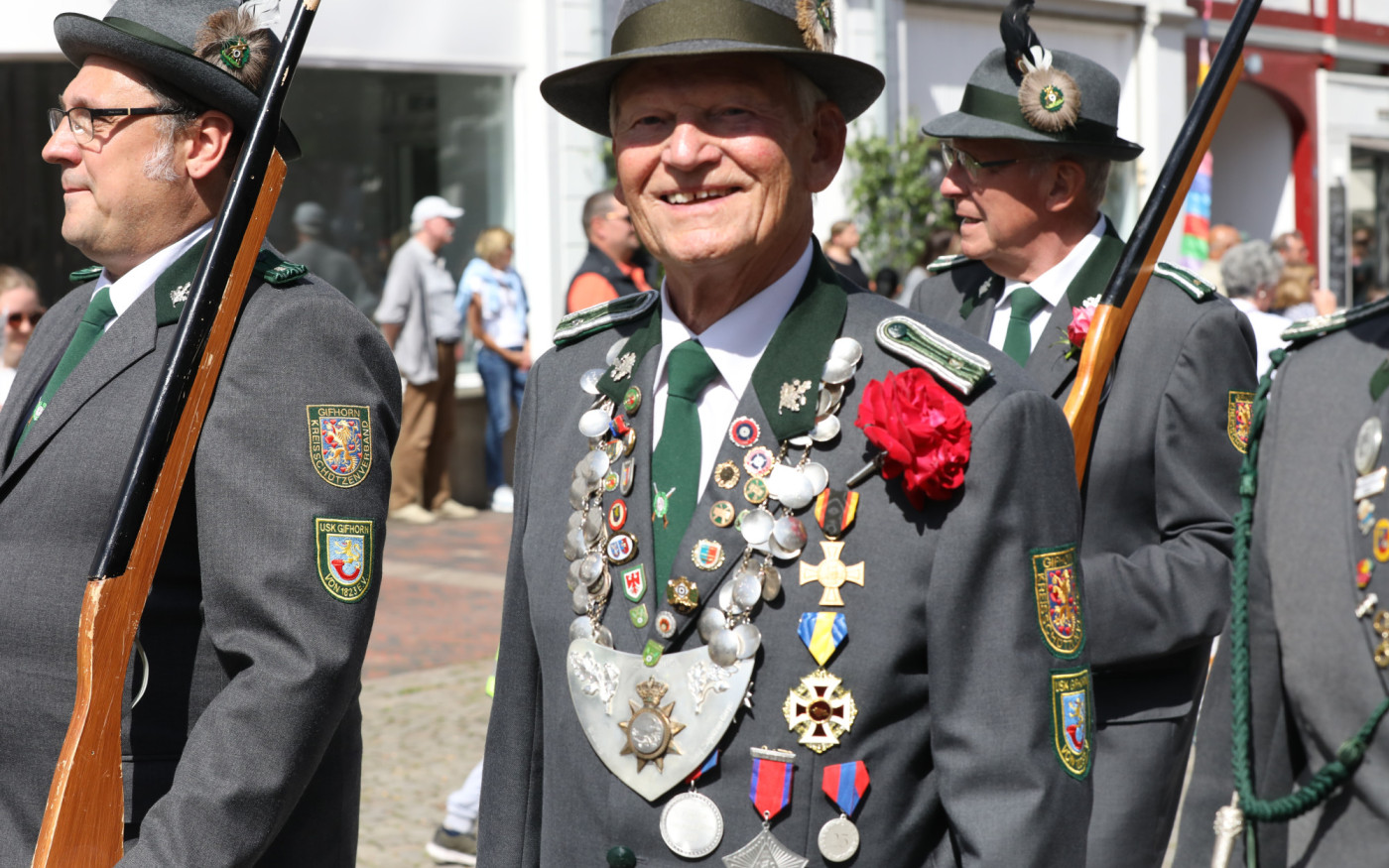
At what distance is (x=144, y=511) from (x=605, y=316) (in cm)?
74

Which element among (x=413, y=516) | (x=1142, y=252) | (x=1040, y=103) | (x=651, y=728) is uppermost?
(x=1040, y=103)

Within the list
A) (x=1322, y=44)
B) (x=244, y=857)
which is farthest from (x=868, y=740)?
(x=1322, y=44)

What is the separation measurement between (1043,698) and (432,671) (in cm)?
575

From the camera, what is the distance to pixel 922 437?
6.47 feet

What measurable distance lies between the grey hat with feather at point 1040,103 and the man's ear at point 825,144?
146cm

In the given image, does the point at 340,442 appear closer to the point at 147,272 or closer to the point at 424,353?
the point at 147,272

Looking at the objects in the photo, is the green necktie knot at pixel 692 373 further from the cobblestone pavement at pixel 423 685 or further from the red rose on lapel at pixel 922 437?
the cobblestone pavement at pixel 423 685

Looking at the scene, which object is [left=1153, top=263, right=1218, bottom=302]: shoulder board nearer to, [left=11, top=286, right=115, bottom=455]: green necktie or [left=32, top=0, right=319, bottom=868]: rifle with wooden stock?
[left=32, top=0, right=319, bottom=868]: rifle with wooden stock

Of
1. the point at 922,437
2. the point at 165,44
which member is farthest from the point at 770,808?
the point at 165,44

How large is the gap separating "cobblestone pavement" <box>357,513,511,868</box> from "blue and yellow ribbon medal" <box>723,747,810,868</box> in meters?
3.38

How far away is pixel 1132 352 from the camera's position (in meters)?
3.39

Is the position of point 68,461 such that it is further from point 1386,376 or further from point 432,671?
point 432,671

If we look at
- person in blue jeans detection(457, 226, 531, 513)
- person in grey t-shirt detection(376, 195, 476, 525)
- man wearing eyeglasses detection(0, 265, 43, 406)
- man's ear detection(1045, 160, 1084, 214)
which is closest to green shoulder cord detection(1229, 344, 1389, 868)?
man's ear detection(1045, 160, 1084, 214)

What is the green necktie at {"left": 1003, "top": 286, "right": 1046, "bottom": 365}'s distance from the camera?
143 inches
